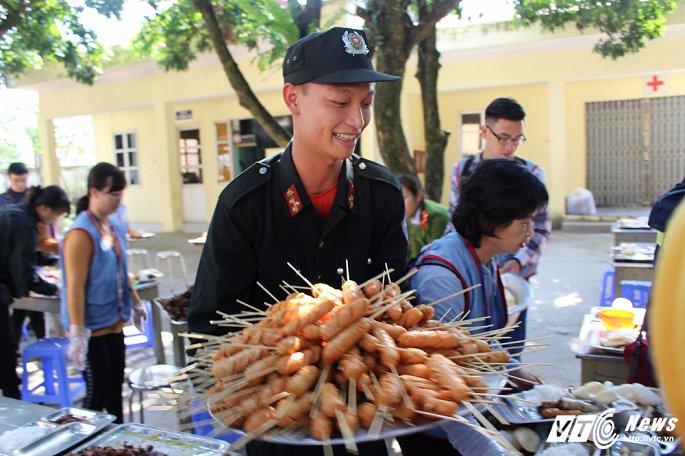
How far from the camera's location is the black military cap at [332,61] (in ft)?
5.84

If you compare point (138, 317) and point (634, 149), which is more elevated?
point (634, 149)

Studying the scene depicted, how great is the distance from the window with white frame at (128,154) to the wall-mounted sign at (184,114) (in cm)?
200

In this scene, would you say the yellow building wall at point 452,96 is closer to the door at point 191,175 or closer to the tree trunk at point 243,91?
the door at point 191,175

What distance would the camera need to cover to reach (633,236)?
6934mm

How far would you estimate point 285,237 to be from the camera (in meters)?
2.00

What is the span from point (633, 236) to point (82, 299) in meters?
6.25

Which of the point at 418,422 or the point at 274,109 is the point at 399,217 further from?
the point at 274,109

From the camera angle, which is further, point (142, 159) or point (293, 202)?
point (142, 159)

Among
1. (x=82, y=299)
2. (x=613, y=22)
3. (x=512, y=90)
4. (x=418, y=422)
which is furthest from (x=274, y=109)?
(x=418, y=422)

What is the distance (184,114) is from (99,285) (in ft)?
39.4

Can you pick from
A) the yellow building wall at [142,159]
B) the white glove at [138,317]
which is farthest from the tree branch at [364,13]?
the yellow building wall at [142,159]

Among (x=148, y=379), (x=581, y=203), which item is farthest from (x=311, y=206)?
(x=581, y=203)

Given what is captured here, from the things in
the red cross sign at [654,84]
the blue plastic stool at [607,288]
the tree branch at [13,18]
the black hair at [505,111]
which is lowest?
the blue plastic stool at [607,288]

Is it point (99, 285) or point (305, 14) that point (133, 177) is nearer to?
point (305, 14)
